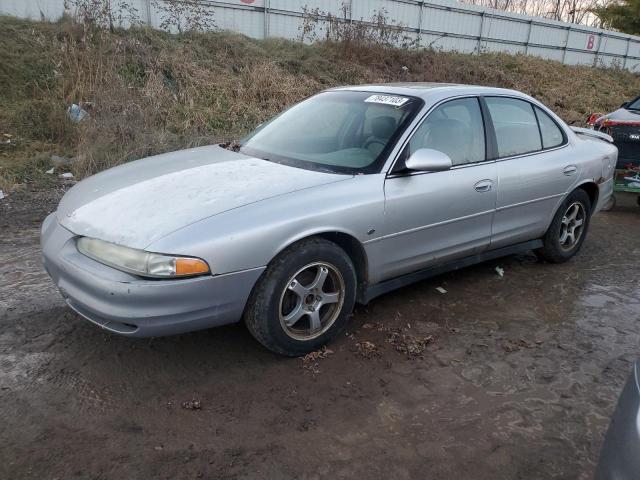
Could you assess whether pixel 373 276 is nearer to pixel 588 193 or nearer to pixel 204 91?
pixel 588 193

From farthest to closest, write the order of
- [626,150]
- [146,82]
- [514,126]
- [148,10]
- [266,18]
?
[266,18]
[148,10]
[146,82]
[626,150]
[514,126]

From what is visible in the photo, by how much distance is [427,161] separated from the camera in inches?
142

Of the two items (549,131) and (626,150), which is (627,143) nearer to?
(626,150)

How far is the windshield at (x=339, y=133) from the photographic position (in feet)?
12.3

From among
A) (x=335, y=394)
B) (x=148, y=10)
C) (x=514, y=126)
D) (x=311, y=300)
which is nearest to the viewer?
(x=335, y=394)

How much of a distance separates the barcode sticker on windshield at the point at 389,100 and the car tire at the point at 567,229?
189cm

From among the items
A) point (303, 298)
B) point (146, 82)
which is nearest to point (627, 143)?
point (303, 298)

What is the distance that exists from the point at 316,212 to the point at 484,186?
1.56 meters

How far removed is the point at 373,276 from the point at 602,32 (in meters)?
25.8

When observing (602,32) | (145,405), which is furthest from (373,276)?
(602,32)

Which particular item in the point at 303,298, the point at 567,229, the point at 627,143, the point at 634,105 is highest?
the point at 634,105

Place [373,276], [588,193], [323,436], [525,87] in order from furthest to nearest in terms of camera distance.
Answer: [525,87], [588,193], [373,276], [323,436]

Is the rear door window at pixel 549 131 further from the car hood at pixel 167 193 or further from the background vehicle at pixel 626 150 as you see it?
the background vehicle at pixel 626 150

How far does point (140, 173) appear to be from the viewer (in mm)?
3734
